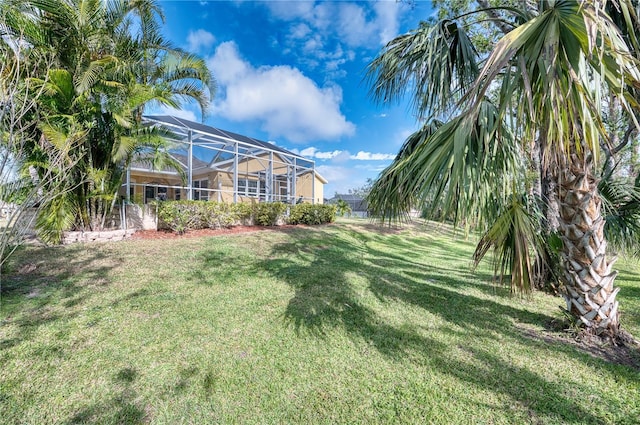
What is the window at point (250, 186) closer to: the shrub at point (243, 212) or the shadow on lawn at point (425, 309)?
the shrub at point (243, 212)

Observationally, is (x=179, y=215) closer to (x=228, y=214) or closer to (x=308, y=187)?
(x=228, y=214)

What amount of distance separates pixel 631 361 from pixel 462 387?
6.80 feet

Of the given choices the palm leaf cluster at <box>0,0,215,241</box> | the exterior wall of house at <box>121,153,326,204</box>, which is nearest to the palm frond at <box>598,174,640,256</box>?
the palm leaf cluster at <box>0,0,215,241</box>

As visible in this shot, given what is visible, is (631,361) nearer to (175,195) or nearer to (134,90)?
(134,90)

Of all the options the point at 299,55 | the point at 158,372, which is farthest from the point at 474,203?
the point at 299,55

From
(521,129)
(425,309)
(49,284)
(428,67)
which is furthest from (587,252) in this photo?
→ (49,284)

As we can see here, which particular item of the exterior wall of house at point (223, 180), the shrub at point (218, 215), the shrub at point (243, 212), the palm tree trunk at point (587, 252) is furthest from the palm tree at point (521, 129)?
the exterior wall of house at point (223, 180)

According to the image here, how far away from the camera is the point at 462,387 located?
247 cm

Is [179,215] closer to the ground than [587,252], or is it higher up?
higher up

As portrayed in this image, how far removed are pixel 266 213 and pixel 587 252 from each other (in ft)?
32.5

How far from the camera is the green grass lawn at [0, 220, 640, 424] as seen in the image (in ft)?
7.14

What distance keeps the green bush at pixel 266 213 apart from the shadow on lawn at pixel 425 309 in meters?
3.79

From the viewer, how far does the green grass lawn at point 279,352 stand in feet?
7.14

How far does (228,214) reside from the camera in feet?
32.6
